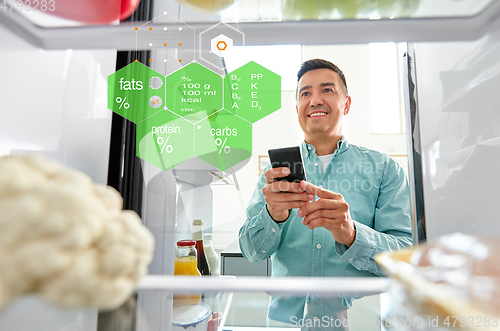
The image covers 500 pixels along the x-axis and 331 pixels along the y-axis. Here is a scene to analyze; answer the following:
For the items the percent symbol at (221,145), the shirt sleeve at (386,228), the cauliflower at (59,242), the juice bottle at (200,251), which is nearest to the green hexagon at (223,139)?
the percent symbol at (221,145)

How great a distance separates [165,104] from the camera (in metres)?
0.80

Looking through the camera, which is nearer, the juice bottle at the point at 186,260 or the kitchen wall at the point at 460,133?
the kitchen wall at the point at 460,133

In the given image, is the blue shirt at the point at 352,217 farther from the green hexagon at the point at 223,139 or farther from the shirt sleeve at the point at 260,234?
the green hexagon at the point at 223,139

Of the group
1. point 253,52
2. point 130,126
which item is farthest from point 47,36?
point 253,52

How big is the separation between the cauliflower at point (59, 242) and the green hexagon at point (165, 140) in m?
0.56

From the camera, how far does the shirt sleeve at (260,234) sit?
811 millimetres

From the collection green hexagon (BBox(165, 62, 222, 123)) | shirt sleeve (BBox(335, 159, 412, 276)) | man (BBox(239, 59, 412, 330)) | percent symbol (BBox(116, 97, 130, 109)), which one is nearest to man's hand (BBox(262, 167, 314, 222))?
man (BBox(239, 59, 412, 330))

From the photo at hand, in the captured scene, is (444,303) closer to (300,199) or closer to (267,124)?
(300,199)

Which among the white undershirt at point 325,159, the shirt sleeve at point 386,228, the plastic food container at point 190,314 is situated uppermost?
the white undershirt at point 325,159

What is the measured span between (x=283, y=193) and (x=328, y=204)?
4.5 inches

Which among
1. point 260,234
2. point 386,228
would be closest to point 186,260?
point 260,234

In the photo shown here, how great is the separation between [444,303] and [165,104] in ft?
2.50

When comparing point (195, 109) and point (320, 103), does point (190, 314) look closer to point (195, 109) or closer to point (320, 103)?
point (195, 109)

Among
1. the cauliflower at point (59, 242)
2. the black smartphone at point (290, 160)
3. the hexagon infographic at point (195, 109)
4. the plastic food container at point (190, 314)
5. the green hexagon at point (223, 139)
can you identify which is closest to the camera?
the cauliflower at point (59, 242)
